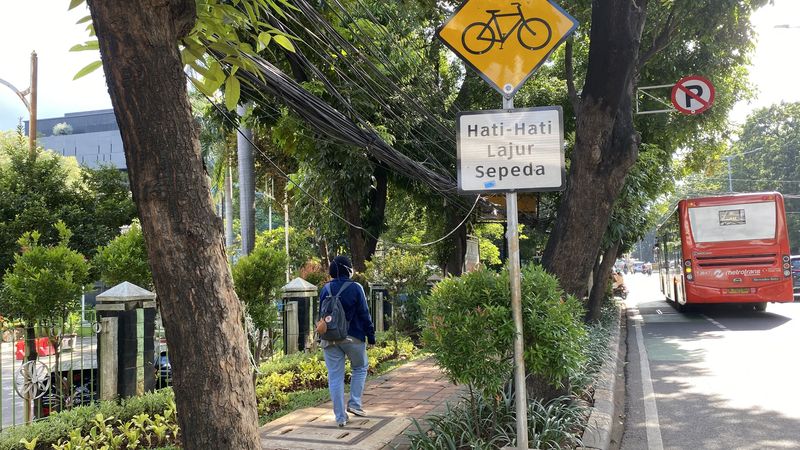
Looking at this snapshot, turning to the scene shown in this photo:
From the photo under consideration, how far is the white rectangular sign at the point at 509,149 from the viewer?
436 cm

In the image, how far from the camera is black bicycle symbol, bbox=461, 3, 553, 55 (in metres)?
4.86

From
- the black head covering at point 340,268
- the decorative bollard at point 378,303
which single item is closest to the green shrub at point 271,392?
the black head covering at point 340,268

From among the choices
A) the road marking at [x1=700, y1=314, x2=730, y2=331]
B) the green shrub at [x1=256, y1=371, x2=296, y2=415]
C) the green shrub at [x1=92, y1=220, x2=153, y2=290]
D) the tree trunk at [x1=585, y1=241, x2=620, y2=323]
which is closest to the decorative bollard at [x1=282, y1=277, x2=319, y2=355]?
the green shrub at [x1=256, y1=371, x2=296, y2=415]

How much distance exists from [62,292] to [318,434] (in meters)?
2.73

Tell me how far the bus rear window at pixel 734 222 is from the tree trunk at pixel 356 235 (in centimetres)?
917

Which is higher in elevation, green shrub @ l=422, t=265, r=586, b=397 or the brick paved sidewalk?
green shrub @ l=422, t=265, r=586, b=397

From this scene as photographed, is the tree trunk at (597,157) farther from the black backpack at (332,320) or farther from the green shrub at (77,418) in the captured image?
the green shrub at (77,418)

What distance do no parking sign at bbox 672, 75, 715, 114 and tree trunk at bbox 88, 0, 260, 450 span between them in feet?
38.4

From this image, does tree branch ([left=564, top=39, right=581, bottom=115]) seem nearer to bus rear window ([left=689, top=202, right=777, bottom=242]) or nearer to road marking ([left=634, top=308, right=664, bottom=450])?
road marking ([left=634, top=308, right=664, bottom=450])

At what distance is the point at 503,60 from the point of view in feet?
15.8

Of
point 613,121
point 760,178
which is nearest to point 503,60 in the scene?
point 613,121

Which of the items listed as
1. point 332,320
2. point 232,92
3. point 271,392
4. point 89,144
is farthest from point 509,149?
point 89,144

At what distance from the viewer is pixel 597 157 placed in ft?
20.5

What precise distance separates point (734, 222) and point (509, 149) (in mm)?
14442
